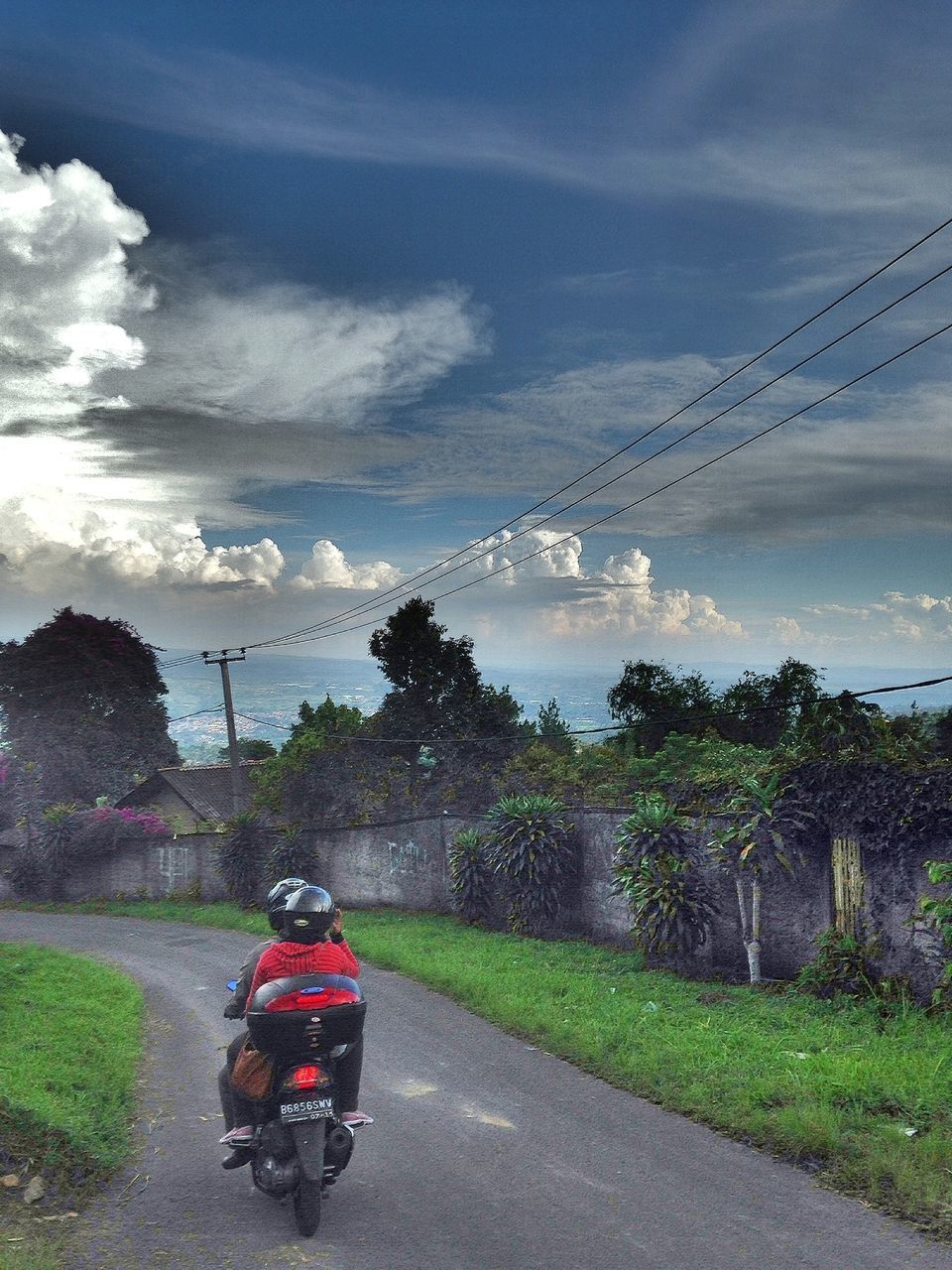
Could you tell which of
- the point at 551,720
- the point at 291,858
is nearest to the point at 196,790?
the point at 551,720

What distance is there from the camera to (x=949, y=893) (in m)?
11.2

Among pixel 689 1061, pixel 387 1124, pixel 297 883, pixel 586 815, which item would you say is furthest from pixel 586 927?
pixel 297 883

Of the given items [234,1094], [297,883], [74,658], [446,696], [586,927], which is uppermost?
[74,658]

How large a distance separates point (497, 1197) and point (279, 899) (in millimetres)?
2358

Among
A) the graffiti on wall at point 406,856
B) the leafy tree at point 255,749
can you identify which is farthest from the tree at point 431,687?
the leafy tree at point 255,749

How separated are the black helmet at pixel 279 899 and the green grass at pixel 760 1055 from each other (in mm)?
3759

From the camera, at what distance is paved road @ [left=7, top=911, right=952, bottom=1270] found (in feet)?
17.9

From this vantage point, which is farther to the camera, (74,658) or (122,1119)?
(74,658)

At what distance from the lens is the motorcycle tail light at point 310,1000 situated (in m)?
6.08

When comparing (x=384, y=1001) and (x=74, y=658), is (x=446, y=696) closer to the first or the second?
(x=74, y=658)

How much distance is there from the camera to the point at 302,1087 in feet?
19.4

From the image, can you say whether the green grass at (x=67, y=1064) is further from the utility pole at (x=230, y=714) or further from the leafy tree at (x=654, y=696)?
the leafy tree at (x=654, y=696)

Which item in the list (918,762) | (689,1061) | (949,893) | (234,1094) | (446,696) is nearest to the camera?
(234,1094)

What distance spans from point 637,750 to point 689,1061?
29.3m
